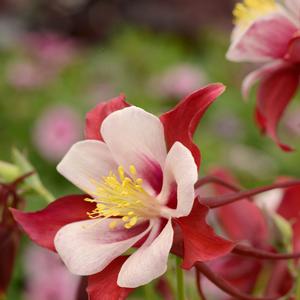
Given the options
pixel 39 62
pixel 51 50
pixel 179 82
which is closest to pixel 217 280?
pixel 179 82

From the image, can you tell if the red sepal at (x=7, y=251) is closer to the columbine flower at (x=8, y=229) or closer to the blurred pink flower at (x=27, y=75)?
the columbine flower at (x=8, y=229)

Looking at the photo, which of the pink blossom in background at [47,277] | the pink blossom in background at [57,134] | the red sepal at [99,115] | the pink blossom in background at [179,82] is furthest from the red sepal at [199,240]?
the pink blossom in background at [179,82]

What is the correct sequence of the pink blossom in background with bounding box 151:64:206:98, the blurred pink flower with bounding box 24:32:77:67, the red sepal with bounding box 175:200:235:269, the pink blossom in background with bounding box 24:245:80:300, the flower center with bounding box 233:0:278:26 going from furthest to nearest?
the blurred pink flower with bounding box 24:32:77:67 → the pink blossom in background with bounding box 151:64:206:98 → the pink blossom in background with bounding box 24:245:80:300 → the flower center with bounding box 233:0:278:26 → the red sepal with bounding box 175:200:235:269

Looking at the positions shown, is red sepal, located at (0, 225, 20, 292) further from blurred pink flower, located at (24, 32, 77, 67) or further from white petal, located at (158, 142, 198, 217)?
blurred pink flower, located at (24, 32, 77, 67)

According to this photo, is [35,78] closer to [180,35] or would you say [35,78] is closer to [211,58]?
[211,58]

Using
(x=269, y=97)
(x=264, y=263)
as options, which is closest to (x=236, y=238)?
(x=264, y=263)

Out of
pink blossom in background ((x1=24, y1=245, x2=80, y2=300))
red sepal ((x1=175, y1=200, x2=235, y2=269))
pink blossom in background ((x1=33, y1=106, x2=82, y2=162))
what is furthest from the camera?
pink blossom in background ((x1=33, y1=106, x2=82, y2=162))

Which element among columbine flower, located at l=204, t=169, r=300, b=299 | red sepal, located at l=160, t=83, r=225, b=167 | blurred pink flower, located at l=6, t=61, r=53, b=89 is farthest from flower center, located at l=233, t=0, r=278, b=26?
blurred pink flower, located at l=6, t=61, r=53, b=89
